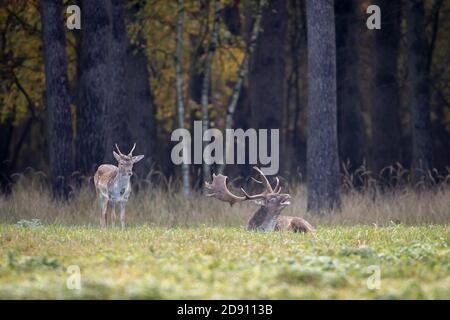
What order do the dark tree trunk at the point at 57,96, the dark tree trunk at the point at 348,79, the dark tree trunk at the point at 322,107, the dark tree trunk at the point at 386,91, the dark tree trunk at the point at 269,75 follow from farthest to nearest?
the dark tree trunk at the point at 386,91, the dark tree trunk at the point at 269,75, the dark tree trunk at the point at 348,79, the dark tree trunk at the point at 57,96, the dark tree trunk at the point at 322,107

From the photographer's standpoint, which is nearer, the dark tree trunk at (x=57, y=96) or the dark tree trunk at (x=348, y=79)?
the dark tree trunk at (x=57, y=96)

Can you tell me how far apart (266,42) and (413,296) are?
59.8 feet

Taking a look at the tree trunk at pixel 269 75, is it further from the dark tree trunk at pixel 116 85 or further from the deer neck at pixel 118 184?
the deer neck at pixel 118 184

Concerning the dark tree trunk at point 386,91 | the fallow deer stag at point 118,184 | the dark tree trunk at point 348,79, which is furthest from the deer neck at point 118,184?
the dark tree trunk at point 386,91

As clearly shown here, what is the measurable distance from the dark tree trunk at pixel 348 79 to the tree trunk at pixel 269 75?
5.39 ft

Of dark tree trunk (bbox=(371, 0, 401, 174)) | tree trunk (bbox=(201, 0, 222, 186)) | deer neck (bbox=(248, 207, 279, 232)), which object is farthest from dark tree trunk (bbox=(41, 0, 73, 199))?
dark tree trunk (bbox=(371, 0, 401, 174))

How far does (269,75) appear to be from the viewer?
90.7ft

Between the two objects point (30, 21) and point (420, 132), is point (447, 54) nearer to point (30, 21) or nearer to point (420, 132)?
point (420, 132)

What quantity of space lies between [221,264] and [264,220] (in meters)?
5.13

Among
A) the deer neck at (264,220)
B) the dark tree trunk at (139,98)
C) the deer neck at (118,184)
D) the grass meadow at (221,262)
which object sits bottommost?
the deer neck at (264,220)

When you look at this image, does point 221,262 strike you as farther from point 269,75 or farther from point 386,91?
point 386,91

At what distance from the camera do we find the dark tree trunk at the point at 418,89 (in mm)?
26734

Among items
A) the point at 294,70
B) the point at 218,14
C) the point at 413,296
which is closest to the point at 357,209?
the point at 218,14

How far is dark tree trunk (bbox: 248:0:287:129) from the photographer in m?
27.6
